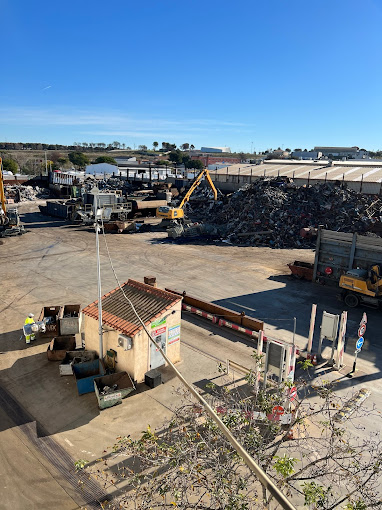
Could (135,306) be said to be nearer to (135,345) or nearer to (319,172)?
(135,345)

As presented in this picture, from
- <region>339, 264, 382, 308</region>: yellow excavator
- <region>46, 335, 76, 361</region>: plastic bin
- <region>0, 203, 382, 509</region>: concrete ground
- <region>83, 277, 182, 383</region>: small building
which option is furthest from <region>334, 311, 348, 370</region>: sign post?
<region>46, 335, 76, 361</region>: plastic bin

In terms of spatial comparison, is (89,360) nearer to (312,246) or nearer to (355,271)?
(355,271)

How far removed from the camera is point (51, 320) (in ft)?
49.4

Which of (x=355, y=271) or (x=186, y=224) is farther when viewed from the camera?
(x=186, y=224)

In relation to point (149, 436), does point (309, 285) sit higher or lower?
lower

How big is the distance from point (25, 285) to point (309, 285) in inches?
638

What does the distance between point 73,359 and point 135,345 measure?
2.65m

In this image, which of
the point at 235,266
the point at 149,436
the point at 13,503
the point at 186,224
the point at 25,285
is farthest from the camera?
the point at 186,224

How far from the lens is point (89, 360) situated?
40.1 feet

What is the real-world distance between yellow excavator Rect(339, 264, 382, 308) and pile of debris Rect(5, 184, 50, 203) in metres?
50.7

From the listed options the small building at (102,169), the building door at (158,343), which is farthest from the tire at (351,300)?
the small building at (102,169)

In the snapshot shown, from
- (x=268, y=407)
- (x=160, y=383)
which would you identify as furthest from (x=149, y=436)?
(x=160, y=383)

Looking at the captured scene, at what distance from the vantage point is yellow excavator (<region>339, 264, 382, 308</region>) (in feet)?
57.5

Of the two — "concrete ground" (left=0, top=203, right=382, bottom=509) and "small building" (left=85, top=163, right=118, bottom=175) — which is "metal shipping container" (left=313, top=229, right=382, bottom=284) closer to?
"concrete ground" (left=0, top=203, right=382, bottom=509)
